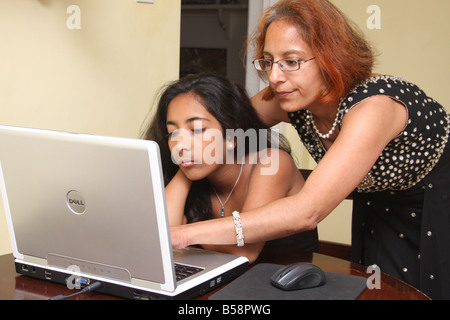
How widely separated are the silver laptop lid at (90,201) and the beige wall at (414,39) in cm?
207

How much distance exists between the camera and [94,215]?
89 cm

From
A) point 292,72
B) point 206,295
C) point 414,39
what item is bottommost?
point 206,295

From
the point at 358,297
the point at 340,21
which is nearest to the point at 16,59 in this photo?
the point at 340,21

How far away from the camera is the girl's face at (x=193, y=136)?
1.29m

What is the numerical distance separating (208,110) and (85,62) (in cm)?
85

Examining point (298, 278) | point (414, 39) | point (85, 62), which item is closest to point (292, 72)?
point (298, 278)

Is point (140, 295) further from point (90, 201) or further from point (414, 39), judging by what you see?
point (414, 39)

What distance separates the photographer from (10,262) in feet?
3.80

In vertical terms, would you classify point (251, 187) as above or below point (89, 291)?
above

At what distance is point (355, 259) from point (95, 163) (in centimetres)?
94

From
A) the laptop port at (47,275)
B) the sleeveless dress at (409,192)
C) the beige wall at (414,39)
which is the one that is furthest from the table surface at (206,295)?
the beige wall at (414,39)

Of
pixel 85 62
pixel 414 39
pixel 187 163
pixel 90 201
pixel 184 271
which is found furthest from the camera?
pixel 414 39

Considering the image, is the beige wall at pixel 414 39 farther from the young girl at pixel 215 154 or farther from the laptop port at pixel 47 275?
the laptop port at pixel 47 275

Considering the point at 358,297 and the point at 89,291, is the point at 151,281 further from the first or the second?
the point at 358,297
